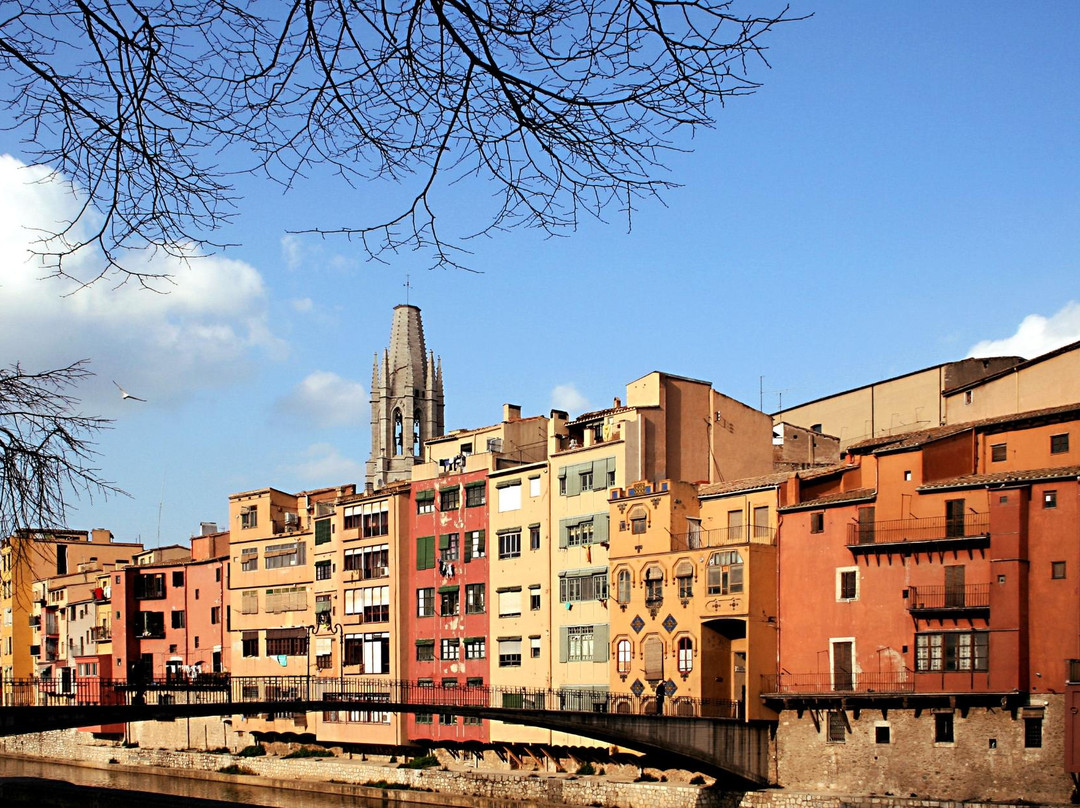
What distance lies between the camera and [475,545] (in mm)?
57688

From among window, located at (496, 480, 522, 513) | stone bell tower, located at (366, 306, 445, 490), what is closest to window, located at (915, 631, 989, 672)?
window, located at (496, 480, 522, 513)

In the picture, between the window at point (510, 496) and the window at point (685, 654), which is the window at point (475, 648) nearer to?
the window at point (510, 496)

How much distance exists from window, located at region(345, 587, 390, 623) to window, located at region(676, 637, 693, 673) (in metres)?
18.5

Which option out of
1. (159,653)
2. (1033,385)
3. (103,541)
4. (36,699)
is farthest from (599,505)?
(103,541)

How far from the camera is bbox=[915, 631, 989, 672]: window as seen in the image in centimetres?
3847

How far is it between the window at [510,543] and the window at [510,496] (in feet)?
2.96

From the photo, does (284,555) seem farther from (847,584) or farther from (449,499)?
(847,584)

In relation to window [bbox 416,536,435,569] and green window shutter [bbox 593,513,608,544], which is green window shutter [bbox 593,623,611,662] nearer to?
green window shutter [bbox 593,513,608,544]

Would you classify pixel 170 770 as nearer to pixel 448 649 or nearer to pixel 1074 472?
pixel 448 649

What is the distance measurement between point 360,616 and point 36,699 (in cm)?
2608

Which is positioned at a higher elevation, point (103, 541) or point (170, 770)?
point (103, 541)

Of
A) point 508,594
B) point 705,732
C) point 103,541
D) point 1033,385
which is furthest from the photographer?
point 103,541

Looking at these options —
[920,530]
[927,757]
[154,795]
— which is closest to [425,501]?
[154,795]

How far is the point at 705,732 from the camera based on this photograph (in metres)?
41.8
